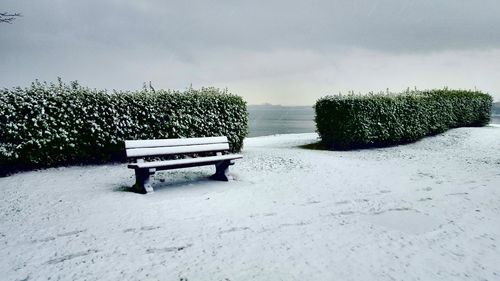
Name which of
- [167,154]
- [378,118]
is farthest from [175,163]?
[378,118]

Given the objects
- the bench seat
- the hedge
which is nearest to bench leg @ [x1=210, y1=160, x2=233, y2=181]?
the bench seat

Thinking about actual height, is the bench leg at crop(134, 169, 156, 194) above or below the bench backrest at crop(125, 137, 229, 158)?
below

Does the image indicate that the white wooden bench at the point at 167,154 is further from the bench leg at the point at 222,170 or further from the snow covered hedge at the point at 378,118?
the snow covered hedge at the point at 378,118

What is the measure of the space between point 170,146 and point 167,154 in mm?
264

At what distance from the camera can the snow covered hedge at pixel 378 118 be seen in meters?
12.4

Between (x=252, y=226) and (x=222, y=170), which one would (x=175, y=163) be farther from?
(x=252, y=226)

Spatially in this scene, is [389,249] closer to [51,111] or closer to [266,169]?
[266,169]

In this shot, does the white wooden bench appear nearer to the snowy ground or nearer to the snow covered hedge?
the snowy ground

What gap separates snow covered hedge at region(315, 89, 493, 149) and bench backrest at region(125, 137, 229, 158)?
615 cm

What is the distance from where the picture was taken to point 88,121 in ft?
26.8

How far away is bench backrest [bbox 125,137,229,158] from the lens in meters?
6.35

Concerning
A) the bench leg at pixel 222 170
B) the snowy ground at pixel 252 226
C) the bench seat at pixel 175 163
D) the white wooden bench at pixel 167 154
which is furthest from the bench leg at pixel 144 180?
the bench leg at pixel 222 170

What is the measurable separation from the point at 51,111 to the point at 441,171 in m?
9.40

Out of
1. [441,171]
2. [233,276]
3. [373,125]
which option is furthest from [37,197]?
[373,125]
